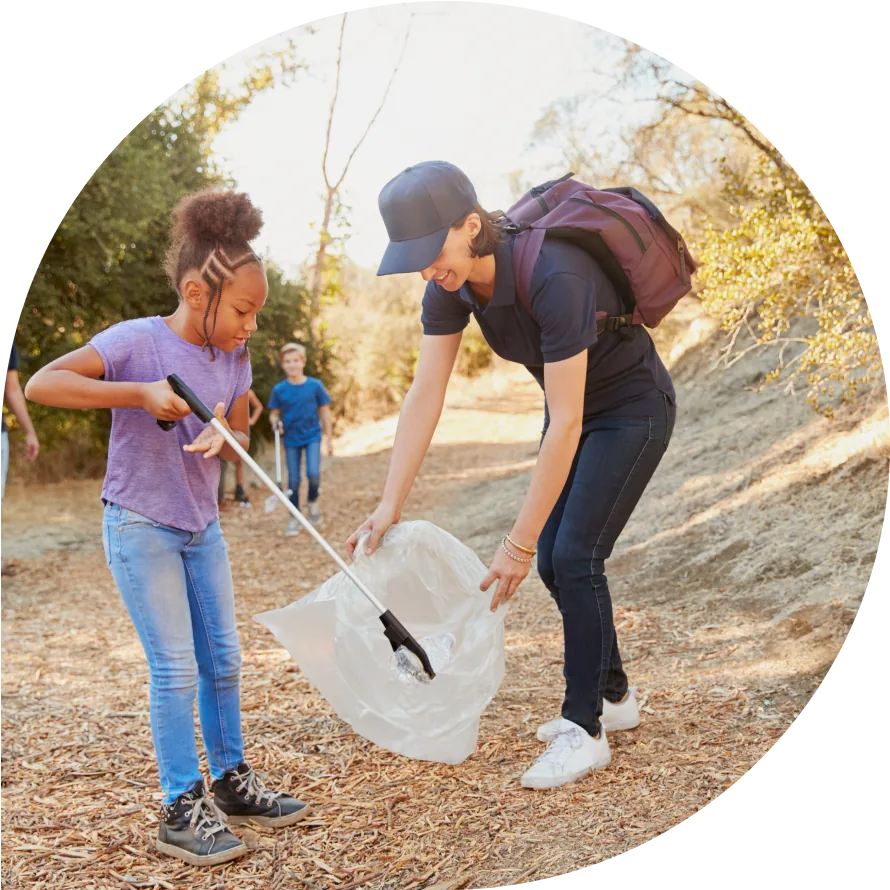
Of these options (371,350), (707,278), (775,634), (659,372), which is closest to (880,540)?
(775,634)

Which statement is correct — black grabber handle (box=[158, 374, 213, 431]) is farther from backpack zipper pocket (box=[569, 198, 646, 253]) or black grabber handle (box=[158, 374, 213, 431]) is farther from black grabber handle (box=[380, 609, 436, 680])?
backpack zipper pocket (box=[569, 198, 646, 253])

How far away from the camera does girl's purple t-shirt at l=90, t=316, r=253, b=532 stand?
6.21ft

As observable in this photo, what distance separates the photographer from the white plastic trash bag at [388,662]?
2293 mm

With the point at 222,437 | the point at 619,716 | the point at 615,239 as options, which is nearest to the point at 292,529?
the point at 619,716

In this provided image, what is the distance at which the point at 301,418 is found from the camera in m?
5.93

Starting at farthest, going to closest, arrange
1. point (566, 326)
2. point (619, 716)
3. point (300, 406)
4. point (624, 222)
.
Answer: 1. point (300, 406)
2. point (619, 716)
3. point (624, 222)
4. point (566, 326)

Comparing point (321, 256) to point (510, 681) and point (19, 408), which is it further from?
point (19, 408)

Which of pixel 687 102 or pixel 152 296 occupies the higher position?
pixel 687 102

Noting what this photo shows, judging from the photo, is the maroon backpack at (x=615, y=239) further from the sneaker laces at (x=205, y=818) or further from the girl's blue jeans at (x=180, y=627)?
the sneaker laces at (x=205, y=818)

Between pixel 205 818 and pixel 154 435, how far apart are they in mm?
822

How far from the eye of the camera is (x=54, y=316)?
3.34 metres

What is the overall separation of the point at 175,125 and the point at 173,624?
4.34ft

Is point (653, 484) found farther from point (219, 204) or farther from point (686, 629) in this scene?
point (219, 204)

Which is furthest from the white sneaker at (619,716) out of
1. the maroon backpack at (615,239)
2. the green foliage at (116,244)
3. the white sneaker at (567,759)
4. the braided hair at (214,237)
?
the green foliage at (116,244)
